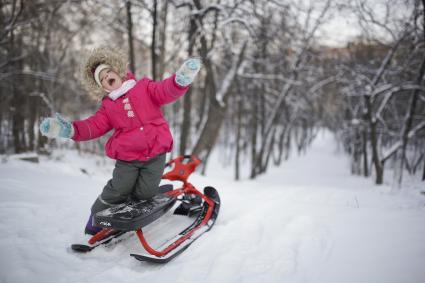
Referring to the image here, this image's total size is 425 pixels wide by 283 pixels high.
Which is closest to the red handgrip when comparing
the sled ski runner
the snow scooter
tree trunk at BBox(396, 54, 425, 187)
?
the snow scooter

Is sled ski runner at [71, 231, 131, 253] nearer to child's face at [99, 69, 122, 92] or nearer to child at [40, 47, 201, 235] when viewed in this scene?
child at [40, 47, 201, 235]

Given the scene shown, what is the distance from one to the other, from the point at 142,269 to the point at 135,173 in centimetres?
86

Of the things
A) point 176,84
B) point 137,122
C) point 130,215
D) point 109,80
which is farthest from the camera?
point 109,80

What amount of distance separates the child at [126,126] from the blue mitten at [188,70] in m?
0.05

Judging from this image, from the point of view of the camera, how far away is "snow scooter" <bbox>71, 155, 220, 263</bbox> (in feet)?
7.09

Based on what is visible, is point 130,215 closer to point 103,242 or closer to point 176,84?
point 103,242

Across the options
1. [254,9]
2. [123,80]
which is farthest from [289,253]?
[254,9]

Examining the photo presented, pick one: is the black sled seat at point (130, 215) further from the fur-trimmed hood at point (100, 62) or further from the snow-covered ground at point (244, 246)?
the fur-trimmed hood at point (100, 62)

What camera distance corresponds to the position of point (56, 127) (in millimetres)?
2396

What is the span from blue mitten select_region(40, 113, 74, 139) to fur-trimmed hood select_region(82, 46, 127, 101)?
0.48m

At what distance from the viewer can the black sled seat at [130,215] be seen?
214 cm

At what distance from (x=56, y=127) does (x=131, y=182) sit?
0.82 meters

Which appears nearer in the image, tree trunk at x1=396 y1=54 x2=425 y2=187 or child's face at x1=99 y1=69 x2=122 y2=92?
child's face at x1=99 y1=69 x2=122 y2=92

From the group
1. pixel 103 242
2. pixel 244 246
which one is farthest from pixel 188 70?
pixel 103 242
